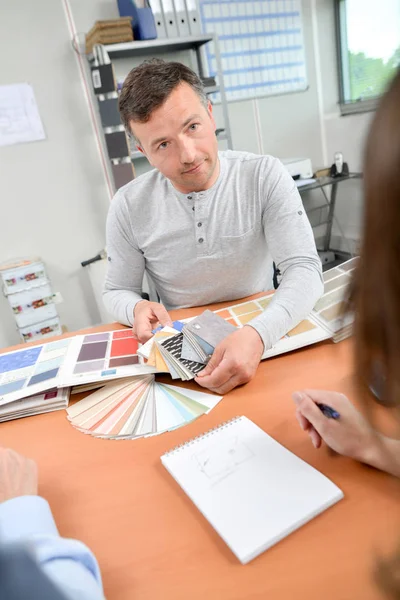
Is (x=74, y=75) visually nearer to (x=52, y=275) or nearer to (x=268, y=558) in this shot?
(x=52, y=275)

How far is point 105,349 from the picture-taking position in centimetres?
108

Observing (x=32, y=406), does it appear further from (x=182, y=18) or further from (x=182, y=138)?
(x=182, y=18)

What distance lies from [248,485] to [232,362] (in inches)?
11.3

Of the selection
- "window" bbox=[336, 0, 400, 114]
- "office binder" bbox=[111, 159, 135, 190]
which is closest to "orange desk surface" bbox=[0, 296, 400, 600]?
"office binder" bbox=[111, 159, 135, 190]

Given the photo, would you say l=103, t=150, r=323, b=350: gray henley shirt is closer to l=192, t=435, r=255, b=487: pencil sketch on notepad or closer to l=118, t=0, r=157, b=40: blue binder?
l=192, t=435, r=255, b=487: pencil sketch on notepad

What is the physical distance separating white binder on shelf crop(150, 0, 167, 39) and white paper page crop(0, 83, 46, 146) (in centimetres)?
86

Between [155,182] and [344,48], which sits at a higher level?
[344,48]

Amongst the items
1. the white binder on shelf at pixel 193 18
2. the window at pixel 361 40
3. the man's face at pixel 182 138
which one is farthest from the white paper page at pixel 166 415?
the window at pixel 361 40

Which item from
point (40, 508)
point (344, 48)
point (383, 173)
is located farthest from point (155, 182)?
point (344, 48)

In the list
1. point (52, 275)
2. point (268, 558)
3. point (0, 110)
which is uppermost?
point (0, 110)

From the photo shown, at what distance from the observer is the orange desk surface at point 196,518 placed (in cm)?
48

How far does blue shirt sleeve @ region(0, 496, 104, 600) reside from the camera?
1.37 feet

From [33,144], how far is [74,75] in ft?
1.66

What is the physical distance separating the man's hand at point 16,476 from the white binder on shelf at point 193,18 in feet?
9.02
